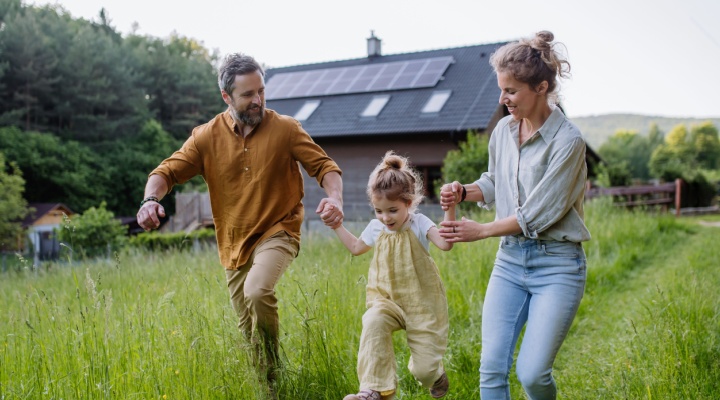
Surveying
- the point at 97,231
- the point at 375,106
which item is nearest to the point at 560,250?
the point at 97,231

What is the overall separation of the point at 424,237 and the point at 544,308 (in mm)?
751

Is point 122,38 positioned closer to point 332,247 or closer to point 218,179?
point 332,247

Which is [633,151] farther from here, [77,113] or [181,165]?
[181,165]

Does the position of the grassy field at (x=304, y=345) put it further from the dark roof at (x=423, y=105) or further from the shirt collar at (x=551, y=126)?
the dark roof at (x=423, y=105)

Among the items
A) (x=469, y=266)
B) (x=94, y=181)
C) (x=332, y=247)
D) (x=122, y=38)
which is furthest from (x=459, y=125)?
(x=122, y=38)

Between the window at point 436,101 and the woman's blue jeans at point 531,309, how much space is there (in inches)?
898

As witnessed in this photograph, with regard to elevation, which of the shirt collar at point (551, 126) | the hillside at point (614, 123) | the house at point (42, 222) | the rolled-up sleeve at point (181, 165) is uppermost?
the hillside at point (614, 123)

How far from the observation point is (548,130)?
323 centimetres

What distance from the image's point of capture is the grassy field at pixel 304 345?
3.67 metres

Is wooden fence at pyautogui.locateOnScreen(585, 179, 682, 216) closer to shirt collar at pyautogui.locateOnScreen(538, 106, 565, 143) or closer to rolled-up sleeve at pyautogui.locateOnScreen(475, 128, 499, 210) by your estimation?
rolled-up sleeve at pyautogui.locateOnScreen(475, 128, 499, 210)

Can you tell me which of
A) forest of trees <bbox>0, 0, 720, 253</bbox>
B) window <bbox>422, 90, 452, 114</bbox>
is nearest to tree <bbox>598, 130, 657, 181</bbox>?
forest of trees <bbox>0, 0, 720, 253</bbox>

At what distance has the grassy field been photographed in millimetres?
3668

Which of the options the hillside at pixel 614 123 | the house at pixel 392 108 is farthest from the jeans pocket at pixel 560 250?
the hillside at pixel 614 123

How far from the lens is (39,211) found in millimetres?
42250
